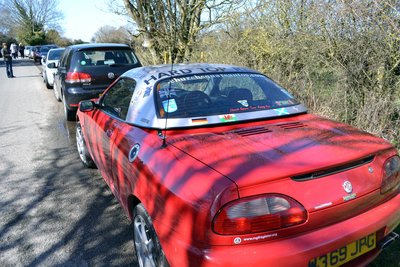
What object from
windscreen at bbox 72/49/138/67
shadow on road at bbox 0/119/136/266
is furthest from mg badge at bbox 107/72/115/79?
shadow on road at bbox 0/119/136/266

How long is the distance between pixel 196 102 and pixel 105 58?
229 inches

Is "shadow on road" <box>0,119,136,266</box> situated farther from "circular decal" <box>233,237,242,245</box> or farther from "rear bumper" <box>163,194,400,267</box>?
"circular decal" <box>233,237,242,245</box>

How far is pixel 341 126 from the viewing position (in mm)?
2916

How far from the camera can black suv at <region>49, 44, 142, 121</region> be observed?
25.6 ft

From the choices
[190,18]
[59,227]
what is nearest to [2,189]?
[59,227]

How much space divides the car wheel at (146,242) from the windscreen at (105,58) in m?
6.00

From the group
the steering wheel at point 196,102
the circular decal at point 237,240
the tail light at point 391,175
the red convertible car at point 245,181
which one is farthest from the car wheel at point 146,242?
the tail light at point 391,175

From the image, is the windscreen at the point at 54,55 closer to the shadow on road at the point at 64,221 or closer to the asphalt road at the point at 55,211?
the asphalt road at the point at 55,211

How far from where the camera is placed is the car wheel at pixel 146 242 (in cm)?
240

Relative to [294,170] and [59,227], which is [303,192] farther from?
[59,227]

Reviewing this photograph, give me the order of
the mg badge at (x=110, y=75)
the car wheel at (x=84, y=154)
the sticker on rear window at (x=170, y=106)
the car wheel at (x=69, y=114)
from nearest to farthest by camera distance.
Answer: the sticker on rear window at (x=170, y=106) → the car wheel at (x=84, y=154) → the mg badge at (x=110, y=75) → the car wheel at (x=69, y=114)

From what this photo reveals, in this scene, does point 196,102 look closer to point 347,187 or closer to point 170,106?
point 170,106

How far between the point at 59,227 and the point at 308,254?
2583 millimetres

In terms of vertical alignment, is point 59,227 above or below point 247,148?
below
